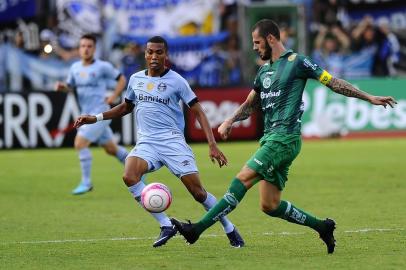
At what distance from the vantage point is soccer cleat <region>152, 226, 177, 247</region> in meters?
10.9

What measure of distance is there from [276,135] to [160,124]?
1551 millimetres

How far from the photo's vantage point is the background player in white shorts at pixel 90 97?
56.5ft

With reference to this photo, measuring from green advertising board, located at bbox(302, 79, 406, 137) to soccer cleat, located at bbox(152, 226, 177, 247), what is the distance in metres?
16.2

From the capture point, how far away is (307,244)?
10.9 m

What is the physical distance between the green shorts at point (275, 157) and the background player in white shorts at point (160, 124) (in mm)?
940

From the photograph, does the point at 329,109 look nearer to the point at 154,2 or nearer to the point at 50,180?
the point at 154,2

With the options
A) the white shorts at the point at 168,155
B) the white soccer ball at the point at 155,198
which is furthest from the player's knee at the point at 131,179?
the white soccer ball at the point at 155,198

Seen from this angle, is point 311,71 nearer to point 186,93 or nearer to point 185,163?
point 186,93

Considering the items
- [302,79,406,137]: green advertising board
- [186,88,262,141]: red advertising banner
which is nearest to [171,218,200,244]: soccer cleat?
[186,88,262,141]: red advertising banner

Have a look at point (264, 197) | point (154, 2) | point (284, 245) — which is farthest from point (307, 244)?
point (154, 2)

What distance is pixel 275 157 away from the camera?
1010cm

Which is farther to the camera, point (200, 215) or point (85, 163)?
point (85, 163)

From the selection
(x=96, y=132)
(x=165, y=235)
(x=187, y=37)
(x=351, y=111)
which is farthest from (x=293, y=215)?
(x=187, y=37)

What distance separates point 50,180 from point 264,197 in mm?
9909
